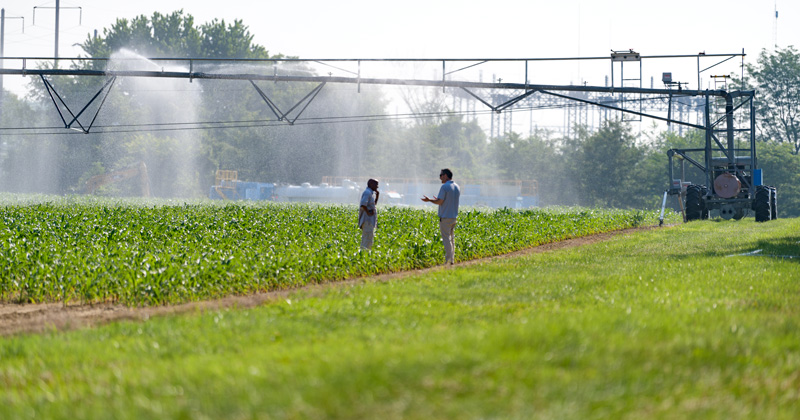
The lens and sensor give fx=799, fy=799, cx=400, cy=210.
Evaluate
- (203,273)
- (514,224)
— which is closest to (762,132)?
(514,224)

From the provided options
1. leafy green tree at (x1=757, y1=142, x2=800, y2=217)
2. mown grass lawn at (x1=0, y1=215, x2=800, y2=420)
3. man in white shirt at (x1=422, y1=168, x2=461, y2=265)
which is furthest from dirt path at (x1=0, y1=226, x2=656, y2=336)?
leafy green tree at (x1=757, y1=142, x2=800, y2=217)

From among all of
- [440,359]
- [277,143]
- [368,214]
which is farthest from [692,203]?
[277,143]

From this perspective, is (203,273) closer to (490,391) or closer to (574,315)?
(574,315)

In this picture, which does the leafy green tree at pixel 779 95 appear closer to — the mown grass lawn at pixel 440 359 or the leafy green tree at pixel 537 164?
the leafy green tree at pixel 537 164

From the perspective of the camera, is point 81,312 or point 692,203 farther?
point 692,203

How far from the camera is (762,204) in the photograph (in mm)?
29375

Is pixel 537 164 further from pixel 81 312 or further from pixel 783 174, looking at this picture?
pixel 81 312

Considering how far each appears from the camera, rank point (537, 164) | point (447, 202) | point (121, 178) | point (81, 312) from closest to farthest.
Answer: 1. point (81, 312)
2. point (447, 202)
3. point (121, 178)
4. point (537, 164)

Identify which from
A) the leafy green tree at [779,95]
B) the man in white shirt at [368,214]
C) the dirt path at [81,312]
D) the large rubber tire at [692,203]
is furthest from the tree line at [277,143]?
the dirt path at [81,312]

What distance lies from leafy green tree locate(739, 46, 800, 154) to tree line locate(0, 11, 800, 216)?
11 cm

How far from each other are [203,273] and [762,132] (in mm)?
84962

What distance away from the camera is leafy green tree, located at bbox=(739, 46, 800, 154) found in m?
83.4

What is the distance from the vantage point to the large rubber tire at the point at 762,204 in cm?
2931

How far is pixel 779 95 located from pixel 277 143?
173 feet
